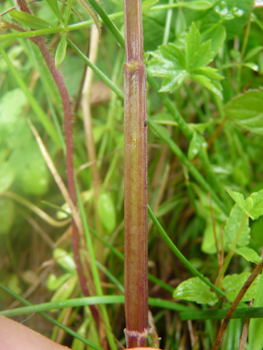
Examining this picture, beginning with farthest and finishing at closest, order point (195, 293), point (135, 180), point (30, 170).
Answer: point (30, 170)
point (195, 293)
point (135, 180)

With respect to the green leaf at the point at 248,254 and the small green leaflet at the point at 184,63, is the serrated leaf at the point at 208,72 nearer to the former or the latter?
the small green leaflet at the point at 184,63

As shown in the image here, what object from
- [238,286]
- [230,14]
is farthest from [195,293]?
[230,14]

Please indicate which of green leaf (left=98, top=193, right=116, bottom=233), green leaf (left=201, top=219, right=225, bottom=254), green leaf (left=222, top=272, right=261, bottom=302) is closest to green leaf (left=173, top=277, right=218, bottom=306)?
green leaf (left=222, top=272, right=261, bottom=302)

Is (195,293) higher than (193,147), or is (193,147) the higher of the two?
(193,147)

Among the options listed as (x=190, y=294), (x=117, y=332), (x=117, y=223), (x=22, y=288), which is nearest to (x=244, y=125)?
(x=190, y=294)

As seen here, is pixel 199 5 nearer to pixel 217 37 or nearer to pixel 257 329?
pixel 217 37

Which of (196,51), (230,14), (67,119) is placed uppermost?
(230,14)

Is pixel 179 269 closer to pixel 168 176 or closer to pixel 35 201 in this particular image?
pixel 168 176
